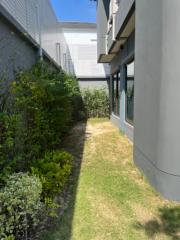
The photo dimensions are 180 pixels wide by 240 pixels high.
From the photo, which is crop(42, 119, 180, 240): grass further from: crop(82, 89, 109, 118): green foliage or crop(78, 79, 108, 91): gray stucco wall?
crop(78, 79, 108, 91): gray stucco wall

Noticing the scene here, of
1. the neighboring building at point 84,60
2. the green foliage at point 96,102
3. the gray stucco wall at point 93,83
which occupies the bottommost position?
the green foliage at point 96,102

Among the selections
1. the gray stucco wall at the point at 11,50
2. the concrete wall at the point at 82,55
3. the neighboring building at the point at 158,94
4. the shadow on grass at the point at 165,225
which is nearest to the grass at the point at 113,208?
the shadow on grass at the point at 165,225

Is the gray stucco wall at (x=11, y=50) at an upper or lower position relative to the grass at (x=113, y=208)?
upper

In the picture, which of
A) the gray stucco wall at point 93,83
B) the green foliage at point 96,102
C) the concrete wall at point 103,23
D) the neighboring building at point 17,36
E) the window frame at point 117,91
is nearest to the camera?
the neighboring building at point 17,36

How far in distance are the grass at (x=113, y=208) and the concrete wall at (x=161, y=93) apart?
360 mm

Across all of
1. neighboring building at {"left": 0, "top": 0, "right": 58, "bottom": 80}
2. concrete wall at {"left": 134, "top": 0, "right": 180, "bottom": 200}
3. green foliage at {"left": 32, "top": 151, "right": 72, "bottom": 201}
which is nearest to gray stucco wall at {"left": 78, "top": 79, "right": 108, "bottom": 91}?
neighboring building at {"left": 0, "top": 0, "right": 58, "bottom": 80}

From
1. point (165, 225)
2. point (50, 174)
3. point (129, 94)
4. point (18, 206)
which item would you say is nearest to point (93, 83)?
point (129, 94)

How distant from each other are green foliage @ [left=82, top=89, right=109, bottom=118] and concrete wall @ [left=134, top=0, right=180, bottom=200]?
974cm

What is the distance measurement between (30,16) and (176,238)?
17.8 feet

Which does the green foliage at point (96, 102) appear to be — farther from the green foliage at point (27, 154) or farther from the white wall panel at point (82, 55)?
the green foliage at point (27, 154)

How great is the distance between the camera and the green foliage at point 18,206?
2.48 metres

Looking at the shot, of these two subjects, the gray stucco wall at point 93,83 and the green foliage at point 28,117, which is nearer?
the green foliage at point 28,117

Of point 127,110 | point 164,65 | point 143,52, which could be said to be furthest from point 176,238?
point 127,110

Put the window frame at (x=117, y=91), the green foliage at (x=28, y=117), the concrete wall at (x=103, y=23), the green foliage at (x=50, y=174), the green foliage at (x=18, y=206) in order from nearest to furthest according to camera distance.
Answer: the green foliage at (x=18, y=206) → the green foliage at (x=28, y=117) → the green foliage at (x=50, y=174) → the concrete wall at (x=103, y=23) → the window frame at (x=117, y=91)
